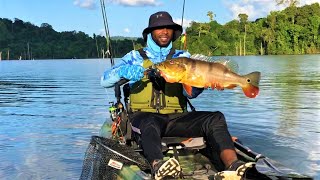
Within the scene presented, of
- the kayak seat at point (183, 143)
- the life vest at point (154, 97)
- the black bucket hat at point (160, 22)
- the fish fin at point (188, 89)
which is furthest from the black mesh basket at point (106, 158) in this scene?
the black bucket hat at point (160, 22)

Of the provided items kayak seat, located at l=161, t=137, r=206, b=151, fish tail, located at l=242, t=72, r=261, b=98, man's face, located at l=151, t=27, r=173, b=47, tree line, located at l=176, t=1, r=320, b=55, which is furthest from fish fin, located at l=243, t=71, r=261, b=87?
tree line, located at l=176, t=1, r=320, b=55

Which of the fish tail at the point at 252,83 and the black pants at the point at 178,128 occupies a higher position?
the fish tail at the point at 252,83

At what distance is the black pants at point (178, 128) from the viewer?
5.23 meters

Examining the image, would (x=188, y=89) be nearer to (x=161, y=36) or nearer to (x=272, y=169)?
(x=161, y=36)

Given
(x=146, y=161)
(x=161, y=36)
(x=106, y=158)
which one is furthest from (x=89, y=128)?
(x=146, y=161)

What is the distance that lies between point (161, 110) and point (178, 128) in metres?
0.38

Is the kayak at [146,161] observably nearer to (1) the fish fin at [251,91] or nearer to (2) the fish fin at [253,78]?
(1) the fish fin at [251,91]

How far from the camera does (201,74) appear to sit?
518cm

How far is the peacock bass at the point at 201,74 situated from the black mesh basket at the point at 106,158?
969mm

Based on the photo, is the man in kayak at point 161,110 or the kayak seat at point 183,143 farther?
the kayak seat at point 183,143

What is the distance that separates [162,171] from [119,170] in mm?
825

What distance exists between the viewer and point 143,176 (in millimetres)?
4887

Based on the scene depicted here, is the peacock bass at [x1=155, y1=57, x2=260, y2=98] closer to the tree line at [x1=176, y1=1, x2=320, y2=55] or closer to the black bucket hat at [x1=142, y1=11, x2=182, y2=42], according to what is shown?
the black bucket hat at [x1=142, y1=11, x2=182, y2=42]

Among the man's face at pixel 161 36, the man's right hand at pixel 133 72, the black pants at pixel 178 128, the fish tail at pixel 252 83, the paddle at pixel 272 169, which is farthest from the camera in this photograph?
the man's face at pixel 161 36
